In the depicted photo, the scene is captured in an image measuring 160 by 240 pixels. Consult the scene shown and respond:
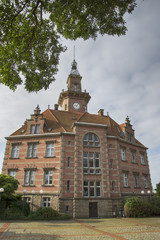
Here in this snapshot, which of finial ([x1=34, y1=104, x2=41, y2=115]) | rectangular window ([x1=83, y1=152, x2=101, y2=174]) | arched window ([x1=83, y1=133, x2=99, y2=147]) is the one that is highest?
finial ([x1=34, y1=104, x2=41, y2=115])

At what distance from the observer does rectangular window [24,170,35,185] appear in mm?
24688

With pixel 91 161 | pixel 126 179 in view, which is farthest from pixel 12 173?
pixel 126 179

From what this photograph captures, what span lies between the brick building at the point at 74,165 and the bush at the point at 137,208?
1.78 m

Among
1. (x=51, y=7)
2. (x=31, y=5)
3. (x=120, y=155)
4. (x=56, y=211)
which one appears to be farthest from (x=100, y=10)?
(x=120, y=155)

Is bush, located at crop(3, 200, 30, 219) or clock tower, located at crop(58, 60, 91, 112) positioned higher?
clock tower, located at crop(58, 60, 91, 112)

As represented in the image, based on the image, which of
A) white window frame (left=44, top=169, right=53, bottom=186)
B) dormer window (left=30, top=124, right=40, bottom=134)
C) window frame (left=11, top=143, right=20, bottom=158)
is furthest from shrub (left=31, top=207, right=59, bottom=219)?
dormer window (left=30, top=124, right=40, bottom=134)

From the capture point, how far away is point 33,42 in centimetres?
994

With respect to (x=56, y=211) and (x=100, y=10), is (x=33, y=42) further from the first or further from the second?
(x=56, y=211)

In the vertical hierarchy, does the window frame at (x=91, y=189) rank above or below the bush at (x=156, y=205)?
above

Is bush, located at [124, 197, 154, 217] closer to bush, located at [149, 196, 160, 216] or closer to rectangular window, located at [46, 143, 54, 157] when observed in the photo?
bush, located at [149, 196, 160, 216]

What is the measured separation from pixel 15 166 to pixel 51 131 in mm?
7180

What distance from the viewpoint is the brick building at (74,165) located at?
Result: 76.3ft

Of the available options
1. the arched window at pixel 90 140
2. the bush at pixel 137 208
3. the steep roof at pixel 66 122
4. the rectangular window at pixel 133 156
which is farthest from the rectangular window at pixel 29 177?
the rectangular window at pixel 133 156

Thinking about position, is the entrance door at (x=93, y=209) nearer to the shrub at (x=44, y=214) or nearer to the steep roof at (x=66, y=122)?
the shrub at (x=44, y=214)
